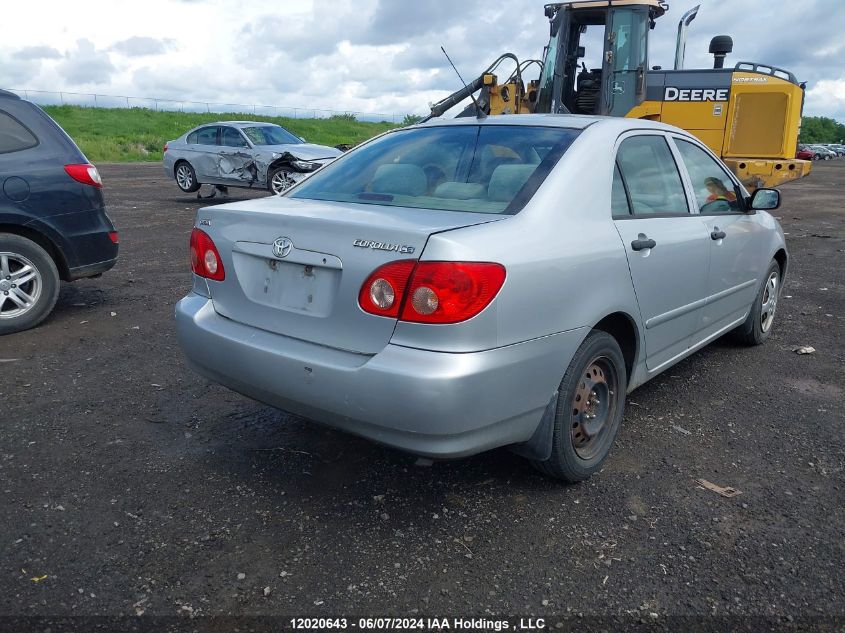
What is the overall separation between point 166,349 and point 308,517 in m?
2.69

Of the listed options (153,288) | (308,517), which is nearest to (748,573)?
(308,517)

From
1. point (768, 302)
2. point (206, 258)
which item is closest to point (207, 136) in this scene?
point (768, 302)

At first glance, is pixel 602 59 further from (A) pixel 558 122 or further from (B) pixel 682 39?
(A) pixel 558 122

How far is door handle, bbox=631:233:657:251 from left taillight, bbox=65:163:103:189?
4329 mm

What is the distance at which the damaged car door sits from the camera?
583 inches

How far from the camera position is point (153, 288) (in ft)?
23.7

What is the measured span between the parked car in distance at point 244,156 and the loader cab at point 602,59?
4.92m

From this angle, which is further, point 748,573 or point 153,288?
point 153,288

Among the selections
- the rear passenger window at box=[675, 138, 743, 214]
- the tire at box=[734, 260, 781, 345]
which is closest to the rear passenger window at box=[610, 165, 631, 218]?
the rear passenger window at box=[675, 138, 743, 214]

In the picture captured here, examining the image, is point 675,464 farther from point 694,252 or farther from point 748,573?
point 694,252

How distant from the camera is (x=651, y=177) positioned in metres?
3.85

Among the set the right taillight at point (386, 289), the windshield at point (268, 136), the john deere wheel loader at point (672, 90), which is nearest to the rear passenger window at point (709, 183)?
the right taillight at point (386, 289)

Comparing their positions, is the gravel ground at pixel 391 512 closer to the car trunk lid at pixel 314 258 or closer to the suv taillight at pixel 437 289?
the car trunk lid at pixel 314 258

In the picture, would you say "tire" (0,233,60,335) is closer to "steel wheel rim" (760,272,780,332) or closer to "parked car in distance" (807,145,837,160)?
"steel wheel rim" (760,272,780,332)
